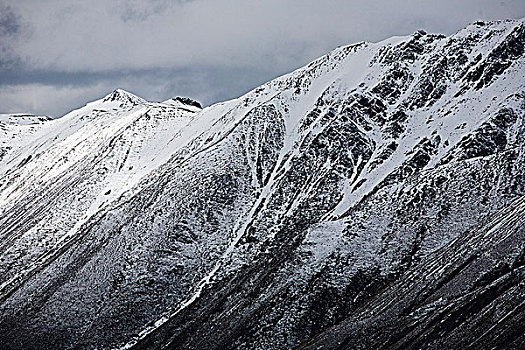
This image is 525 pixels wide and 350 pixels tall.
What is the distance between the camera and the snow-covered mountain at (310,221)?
2306 inches

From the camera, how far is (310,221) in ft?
291

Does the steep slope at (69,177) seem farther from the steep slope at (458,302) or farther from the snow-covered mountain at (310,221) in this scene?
the steep slope at (458,302)

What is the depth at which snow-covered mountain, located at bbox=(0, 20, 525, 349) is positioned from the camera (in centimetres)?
5856

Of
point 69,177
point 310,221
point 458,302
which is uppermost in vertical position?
point 69,177

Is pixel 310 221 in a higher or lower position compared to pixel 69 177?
lower

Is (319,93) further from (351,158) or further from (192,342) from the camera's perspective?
(192,342)

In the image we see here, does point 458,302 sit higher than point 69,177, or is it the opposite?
point 69,177

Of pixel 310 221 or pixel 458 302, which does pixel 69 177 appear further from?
pixel 458 302

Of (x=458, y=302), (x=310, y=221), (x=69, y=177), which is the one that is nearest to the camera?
(x=458, y=302)

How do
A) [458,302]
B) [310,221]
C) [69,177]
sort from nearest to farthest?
[458,302]
[310,221]
[69,177]

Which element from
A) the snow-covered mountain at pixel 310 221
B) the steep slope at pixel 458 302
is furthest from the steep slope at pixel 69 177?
the steep slope at pixel 458 302

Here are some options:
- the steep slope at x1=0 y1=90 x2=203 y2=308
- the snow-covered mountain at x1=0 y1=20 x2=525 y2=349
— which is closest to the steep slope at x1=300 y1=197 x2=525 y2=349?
the snow-covered mountain at x1=0 y1=20 x2=525 y2=349

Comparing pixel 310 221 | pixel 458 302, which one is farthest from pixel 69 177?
pixel 458 302

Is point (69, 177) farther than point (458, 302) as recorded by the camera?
Yes
